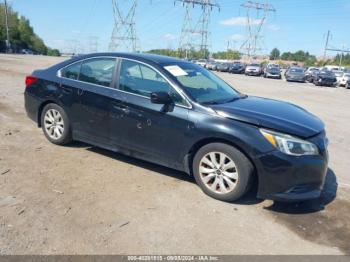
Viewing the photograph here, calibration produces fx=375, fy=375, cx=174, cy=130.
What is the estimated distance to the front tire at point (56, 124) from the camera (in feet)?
19.3

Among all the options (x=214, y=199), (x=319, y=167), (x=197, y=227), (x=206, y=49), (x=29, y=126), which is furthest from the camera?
(x=206, y=49)

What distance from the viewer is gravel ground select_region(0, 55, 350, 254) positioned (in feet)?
11.4

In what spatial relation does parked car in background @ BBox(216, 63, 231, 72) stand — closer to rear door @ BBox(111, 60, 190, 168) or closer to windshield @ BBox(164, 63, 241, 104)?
windshield @ BBox(164, 63, 241, 104)

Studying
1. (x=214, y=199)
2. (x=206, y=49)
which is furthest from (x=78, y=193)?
(x=206, y=49)

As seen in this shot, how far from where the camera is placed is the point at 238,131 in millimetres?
4262

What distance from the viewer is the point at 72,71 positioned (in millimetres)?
5891

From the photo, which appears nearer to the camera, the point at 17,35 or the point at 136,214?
the point at 136,214

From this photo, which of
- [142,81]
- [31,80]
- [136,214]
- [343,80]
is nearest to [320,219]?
[136,214]

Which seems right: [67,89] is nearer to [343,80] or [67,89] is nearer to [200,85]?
[200,85]

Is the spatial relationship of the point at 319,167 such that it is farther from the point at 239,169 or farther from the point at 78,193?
the point at 78,193

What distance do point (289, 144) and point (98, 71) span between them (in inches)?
118

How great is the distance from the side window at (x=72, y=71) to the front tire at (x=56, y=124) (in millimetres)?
515

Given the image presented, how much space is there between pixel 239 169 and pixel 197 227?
871 mm

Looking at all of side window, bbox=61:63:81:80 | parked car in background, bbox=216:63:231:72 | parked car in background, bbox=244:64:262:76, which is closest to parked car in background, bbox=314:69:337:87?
parked car in background, bbox=244:64:262:76
